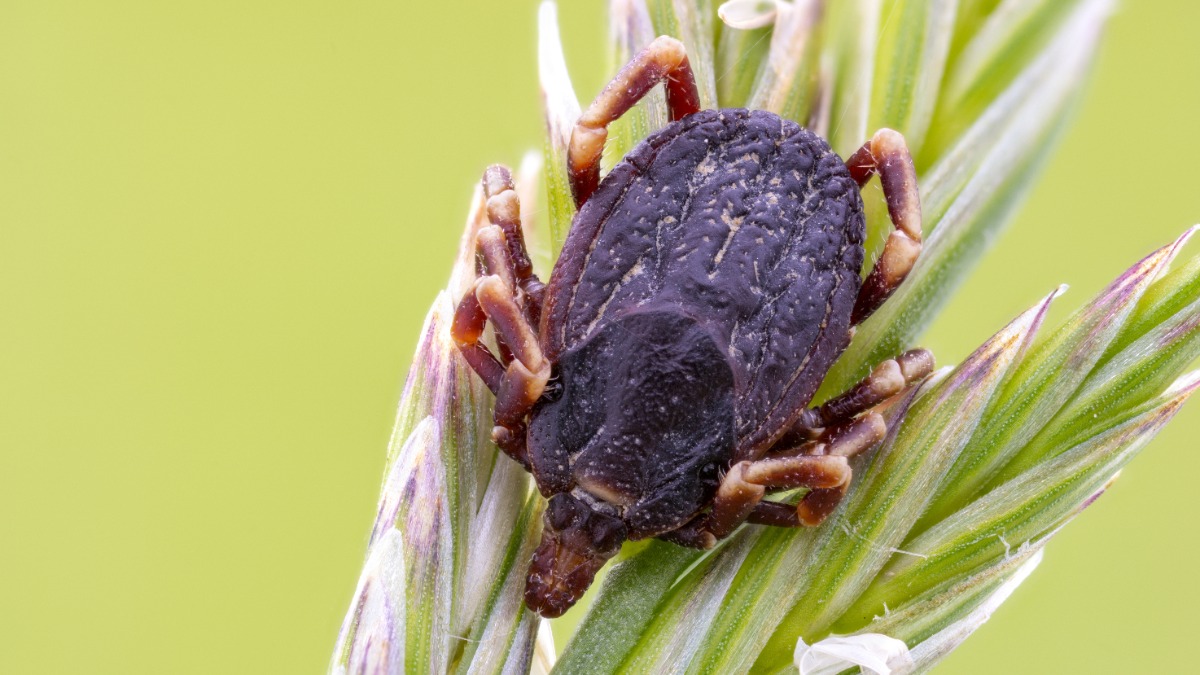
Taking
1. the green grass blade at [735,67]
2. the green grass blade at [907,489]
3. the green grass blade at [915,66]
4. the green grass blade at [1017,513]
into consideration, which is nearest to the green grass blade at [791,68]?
the green grass blade at [735,67]

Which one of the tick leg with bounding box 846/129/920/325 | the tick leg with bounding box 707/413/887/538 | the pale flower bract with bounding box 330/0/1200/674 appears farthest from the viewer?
the tick leg with bounding box 846/129/920/325

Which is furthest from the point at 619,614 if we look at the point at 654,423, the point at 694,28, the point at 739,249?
the point at 694,28

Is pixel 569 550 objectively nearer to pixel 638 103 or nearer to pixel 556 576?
pixel 556 576

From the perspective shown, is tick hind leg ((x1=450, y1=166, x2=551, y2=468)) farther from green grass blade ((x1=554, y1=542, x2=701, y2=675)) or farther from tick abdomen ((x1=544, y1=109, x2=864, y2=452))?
green grass blade ((x1=554, y1=542, x2=701, y2=675))

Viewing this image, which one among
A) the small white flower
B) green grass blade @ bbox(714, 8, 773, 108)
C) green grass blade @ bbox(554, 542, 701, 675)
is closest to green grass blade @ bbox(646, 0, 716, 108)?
green grass blade @ bbox(714, 8, 773, 108)

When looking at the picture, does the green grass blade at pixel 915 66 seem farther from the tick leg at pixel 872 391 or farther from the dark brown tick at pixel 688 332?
the tick leg at pixel 872 391

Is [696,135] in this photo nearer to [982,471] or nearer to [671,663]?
[982,471]
